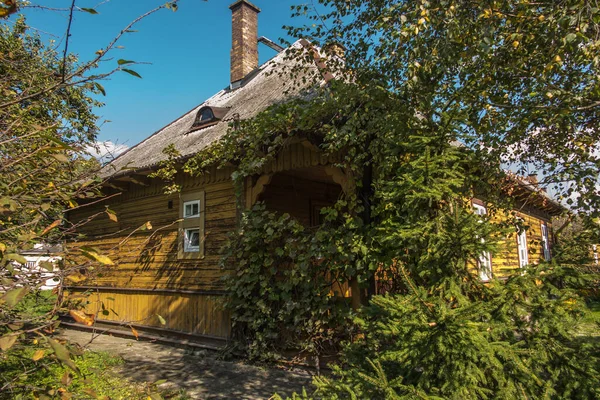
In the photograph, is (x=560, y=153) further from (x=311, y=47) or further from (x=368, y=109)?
(x=311, y=47)

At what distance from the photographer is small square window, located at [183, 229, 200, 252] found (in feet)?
29.9

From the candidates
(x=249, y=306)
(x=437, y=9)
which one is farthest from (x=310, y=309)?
(x=437, y=9)

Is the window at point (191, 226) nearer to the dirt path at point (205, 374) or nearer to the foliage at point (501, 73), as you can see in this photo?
the dirt path at point (205, 374)

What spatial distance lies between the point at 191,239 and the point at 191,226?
0.37 m

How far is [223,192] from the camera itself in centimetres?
849

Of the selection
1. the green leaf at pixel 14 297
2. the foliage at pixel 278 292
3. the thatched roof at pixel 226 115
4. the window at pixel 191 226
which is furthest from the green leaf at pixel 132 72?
the window at pixel 191 226

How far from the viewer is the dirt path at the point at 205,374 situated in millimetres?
5609

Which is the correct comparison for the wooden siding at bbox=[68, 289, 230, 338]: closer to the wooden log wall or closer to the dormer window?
the wooden log wall

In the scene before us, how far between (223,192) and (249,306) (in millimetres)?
2504

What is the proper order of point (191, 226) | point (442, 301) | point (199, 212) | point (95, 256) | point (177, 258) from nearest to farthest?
1. point (95, 256)
2. point (442, 301)
3. point (199, 212)
4. point (191, 226)
5. point (177, 258)

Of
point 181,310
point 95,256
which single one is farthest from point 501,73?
point 181,310

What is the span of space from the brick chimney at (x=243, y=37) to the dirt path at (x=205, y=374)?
333 inches

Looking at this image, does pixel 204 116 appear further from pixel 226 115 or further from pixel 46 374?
pixel 46 374

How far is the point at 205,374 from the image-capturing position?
6520mm
